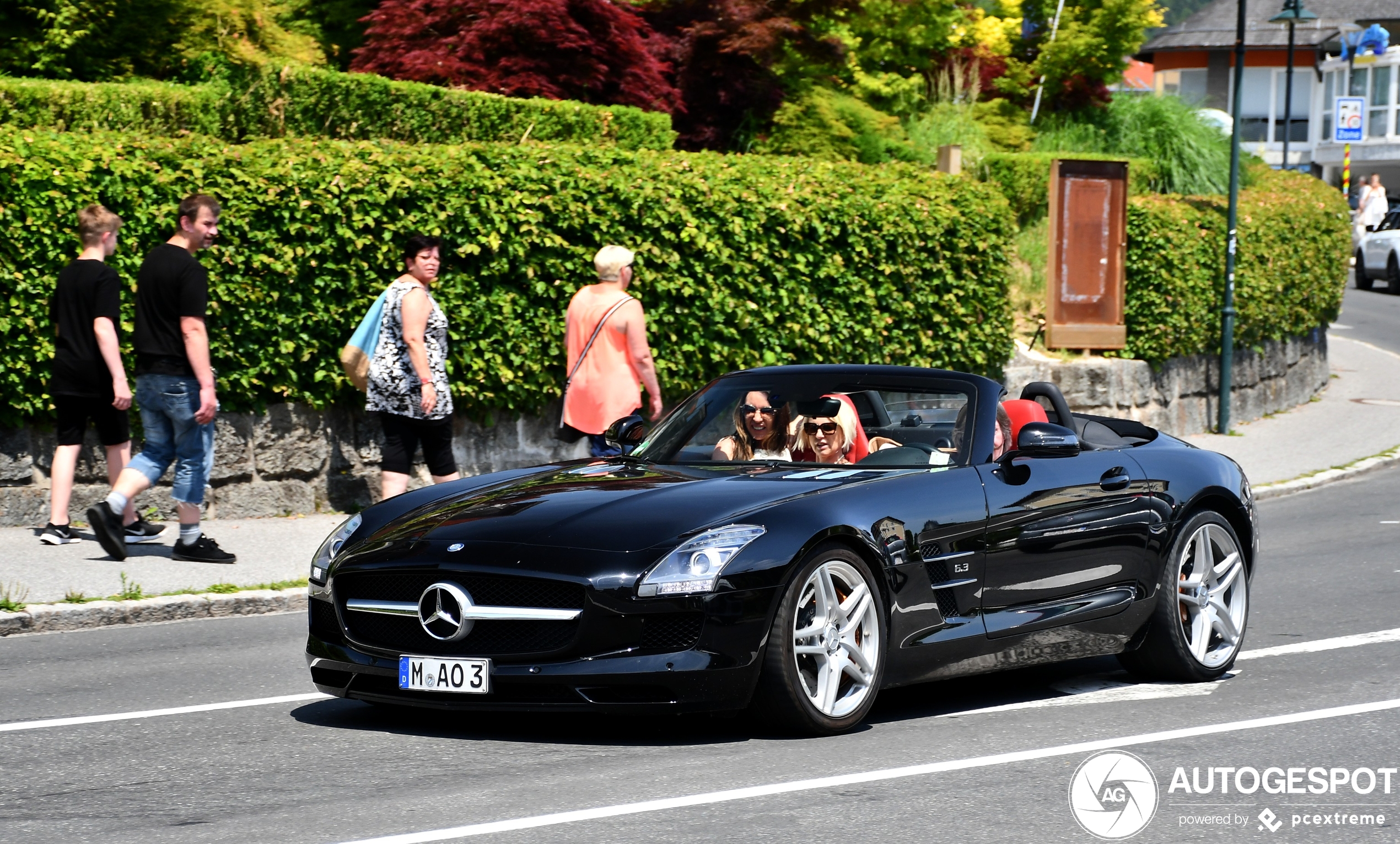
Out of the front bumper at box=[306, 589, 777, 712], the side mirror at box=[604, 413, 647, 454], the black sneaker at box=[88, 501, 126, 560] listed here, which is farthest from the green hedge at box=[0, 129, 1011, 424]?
the front bumper at box=[306, 589, 777, 712]

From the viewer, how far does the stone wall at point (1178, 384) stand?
1883 cm

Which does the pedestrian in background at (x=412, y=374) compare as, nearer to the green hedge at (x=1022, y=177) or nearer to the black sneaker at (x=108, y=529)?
the black sneaker at (x=108, y=529)

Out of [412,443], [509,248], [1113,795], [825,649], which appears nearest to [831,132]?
[509,248]

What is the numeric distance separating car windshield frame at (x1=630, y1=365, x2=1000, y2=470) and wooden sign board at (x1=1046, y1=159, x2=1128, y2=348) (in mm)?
11816

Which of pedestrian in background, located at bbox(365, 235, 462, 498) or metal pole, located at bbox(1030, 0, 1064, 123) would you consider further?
metal pole, located at bbox(1030, 0, 1064, 123)

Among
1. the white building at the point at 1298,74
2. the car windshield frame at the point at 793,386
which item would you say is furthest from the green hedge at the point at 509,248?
the white building at the point at 1298,74

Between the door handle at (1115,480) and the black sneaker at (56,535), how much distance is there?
20.6 ft

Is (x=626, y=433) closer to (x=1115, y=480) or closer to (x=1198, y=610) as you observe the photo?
(x=1115, y=480)

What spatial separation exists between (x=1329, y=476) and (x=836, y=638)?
487 inches

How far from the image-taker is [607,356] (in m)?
11.3

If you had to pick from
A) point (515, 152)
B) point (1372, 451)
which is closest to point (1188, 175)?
point (1372, 451)

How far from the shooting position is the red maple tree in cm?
1842

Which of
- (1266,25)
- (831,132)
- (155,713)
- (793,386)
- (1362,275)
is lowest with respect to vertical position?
(1362,275)

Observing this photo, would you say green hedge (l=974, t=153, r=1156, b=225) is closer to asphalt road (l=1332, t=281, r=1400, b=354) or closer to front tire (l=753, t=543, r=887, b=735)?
asphalt road (l=1332, t=281, r=1400, b=354)
